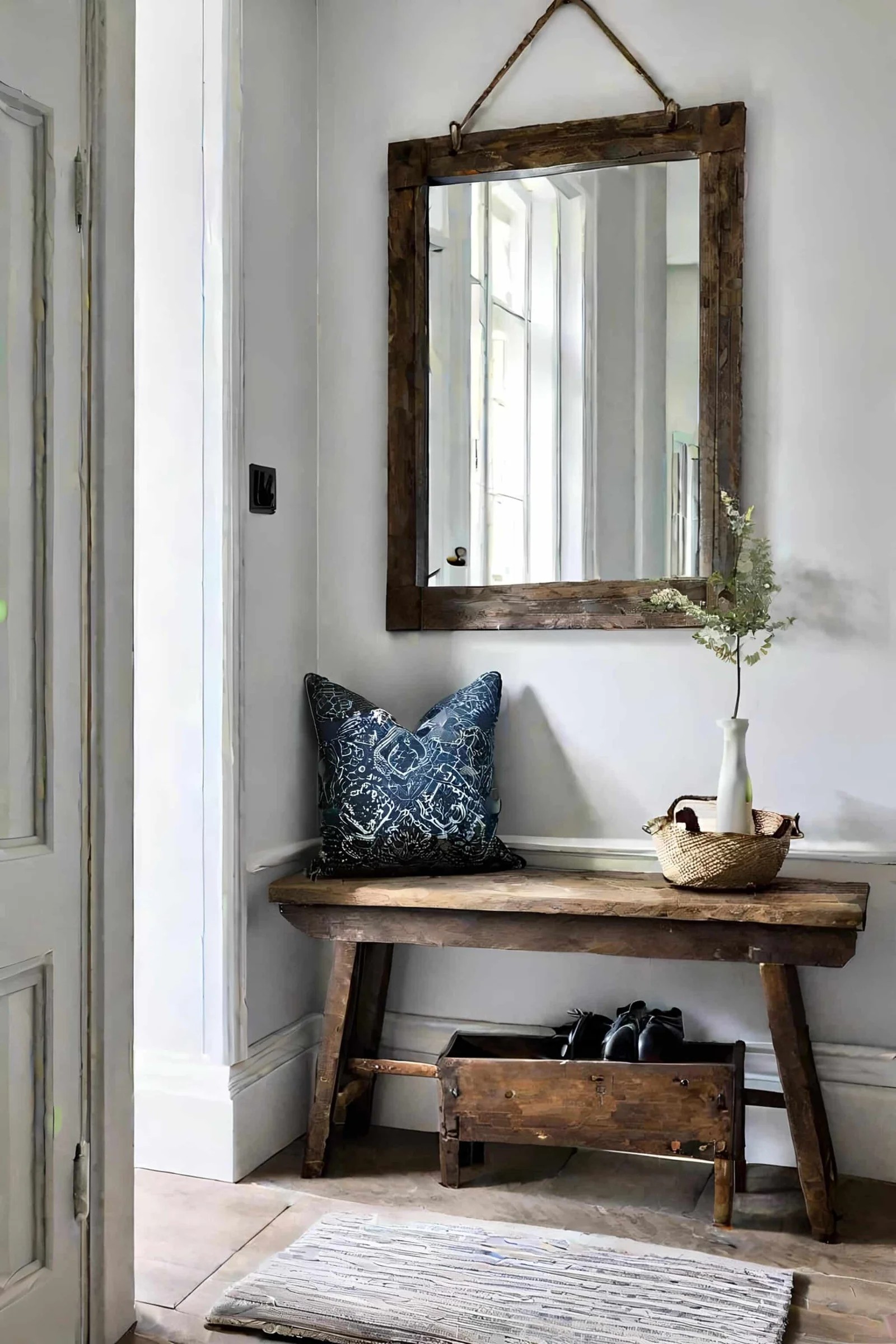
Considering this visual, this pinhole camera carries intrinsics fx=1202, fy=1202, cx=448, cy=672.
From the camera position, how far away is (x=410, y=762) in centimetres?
253

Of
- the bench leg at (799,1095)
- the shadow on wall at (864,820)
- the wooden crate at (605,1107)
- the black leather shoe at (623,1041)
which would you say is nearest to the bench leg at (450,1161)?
the wooden crate at (605,1107)

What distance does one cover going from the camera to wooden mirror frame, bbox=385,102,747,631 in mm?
2520

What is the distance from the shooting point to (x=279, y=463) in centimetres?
267

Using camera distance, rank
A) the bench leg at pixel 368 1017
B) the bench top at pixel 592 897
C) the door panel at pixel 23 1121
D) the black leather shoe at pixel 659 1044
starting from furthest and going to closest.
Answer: the bench leg at pixel 368 1017, the black leather shoe at pixel 659 1044, the bench top at pixel 592 897, the door panel at pixel 23 1121

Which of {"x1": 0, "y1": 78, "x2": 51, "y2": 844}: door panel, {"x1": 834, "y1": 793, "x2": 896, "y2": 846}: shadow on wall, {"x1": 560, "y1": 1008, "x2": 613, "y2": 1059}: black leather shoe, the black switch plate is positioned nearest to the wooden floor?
{"x1": 560, "y1": 1008, "x2": 613, "y2": 1059}: black leather shoe

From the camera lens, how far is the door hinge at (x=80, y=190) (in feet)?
6.04

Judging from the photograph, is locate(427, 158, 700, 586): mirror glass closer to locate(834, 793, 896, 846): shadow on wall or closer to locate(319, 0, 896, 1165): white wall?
locate(319, 0, 896, 1165): white wall

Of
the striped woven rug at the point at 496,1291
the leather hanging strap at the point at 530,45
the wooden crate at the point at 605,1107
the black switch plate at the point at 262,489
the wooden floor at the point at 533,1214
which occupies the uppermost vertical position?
the leather hanging strap at the point at 530,45

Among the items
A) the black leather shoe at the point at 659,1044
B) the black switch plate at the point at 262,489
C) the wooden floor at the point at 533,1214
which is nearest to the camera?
the wooden floor at the point at 533,1214

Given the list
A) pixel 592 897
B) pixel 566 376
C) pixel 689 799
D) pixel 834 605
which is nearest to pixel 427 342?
pixel 566 376

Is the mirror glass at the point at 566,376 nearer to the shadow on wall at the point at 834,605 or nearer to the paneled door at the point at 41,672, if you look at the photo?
the shadow on wall at the point at 834,605

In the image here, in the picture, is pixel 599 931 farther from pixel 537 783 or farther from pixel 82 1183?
pixel 82 1183

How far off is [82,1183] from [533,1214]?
877mm

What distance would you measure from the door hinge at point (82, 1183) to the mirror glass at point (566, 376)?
1419mm
